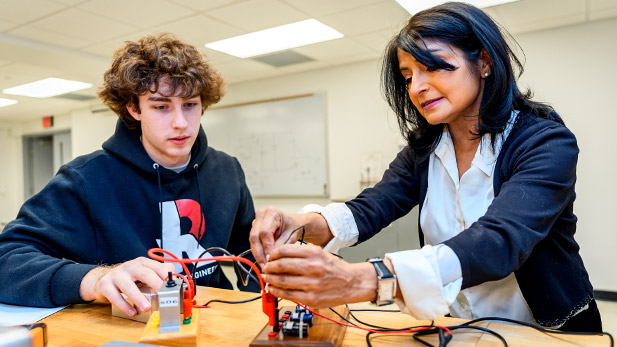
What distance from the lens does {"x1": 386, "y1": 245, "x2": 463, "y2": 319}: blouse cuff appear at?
686mm

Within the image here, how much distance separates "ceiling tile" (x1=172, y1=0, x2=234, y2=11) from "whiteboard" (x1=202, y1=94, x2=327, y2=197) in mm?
2247

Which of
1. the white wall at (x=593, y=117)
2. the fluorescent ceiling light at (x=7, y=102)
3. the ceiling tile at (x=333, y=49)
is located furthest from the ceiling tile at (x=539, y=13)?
the fluorescent ceiling light at (x=7, y=102)

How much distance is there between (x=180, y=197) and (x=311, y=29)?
2878 millimetres

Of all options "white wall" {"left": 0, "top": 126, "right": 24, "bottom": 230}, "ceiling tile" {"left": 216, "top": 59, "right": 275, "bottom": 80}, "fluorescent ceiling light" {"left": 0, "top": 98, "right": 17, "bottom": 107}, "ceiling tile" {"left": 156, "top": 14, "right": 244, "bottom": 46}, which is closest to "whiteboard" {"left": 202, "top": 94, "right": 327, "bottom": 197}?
"ceiling tile" {"left": 216, "top": 59, "right": 275, "bottom": 80}

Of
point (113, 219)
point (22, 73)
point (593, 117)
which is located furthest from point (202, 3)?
point (593, 117)

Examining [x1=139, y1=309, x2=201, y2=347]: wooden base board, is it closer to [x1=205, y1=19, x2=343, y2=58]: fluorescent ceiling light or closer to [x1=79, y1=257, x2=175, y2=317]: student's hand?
[x1=79, y1=257, x2=175, y2=317]: student's hand

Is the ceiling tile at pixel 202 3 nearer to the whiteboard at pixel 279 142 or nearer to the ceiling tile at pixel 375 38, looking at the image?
the ceiling tile at pixel 375 38

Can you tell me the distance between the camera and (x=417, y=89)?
40.3 inches

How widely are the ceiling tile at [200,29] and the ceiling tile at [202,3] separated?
18cm

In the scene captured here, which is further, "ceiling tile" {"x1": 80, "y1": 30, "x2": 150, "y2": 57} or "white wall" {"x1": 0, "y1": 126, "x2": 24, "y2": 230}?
"white wall" {"x1": 0, "y1": 126, "x2": 24, "y2": 230}

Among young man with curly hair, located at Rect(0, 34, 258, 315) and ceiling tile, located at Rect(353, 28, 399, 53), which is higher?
ceiling tile, located at Rect(353, 28, 399, 53)

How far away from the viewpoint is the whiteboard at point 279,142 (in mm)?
5289

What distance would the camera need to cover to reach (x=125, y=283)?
91cm

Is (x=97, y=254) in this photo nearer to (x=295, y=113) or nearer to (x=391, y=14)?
(x=391, y=14)
